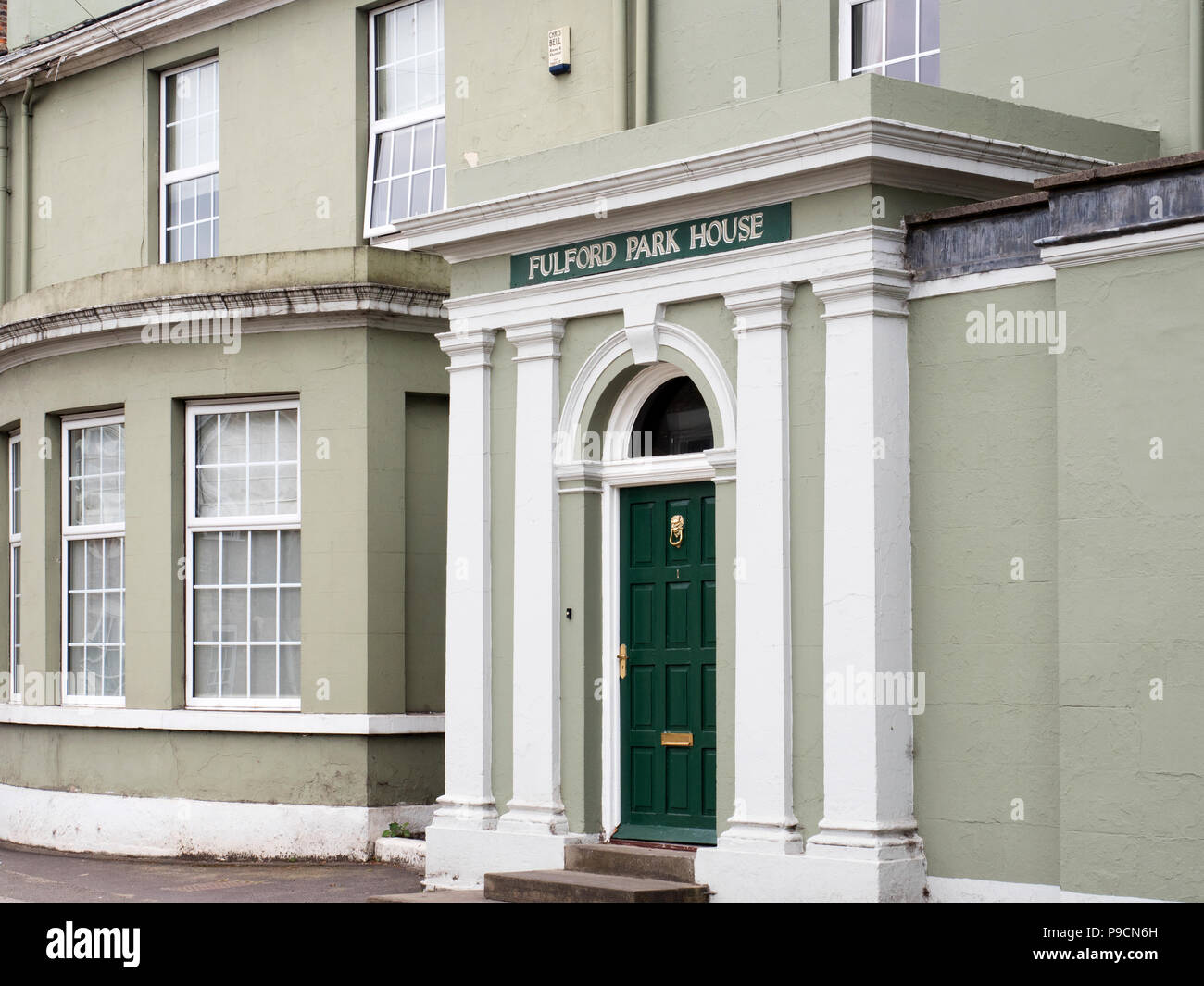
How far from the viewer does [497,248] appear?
40.1ft

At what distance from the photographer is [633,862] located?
1103 cm

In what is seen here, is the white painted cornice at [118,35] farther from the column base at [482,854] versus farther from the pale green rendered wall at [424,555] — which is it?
the column base at [482,854]

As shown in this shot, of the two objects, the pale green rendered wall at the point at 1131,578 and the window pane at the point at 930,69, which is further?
the window pane at the point at 930,69

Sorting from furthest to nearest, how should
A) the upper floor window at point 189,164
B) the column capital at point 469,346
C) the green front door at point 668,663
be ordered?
1. the upper floor window at point 189,164
2. the column capital at point 469,346
3. the green front door at point 668,663

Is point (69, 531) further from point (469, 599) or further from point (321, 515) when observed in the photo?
point (469, 599)

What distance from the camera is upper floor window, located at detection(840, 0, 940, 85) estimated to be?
38.6ft

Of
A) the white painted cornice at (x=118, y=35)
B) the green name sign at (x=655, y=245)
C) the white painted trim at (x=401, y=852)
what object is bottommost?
the white painted trim at (x=401, y=852)

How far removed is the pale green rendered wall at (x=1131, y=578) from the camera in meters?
8.62

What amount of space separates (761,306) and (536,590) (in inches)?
98.4

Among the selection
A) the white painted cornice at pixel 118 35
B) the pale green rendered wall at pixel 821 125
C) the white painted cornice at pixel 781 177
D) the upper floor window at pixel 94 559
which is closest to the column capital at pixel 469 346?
the white painted cornice at pixel 781 177

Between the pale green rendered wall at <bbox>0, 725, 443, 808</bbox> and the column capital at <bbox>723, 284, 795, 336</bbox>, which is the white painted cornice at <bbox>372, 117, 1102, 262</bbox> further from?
the pale green rendered wall at <bbox>0, 725, 443, 808</bbox>

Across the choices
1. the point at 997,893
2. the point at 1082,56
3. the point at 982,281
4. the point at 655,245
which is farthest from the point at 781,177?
the point at 997,893

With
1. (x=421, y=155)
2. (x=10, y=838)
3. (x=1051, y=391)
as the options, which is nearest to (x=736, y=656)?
(x=1051, y=391)

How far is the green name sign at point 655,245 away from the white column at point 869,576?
0.68 metres
